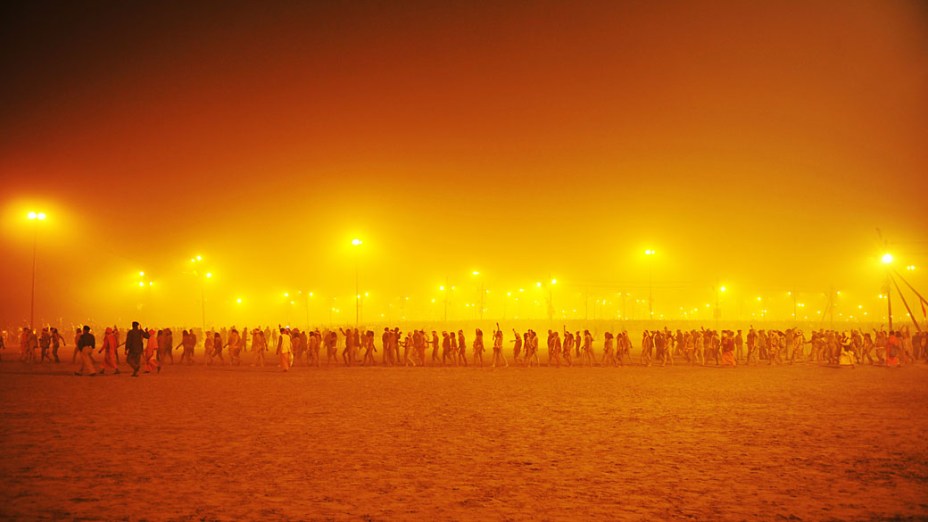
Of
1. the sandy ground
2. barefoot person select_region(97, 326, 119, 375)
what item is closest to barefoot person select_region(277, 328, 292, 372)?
barefoot person select_region(97, 326, 119, 375)

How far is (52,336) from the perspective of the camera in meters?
34.4

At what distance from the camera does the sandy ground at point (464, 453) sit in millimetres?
8148

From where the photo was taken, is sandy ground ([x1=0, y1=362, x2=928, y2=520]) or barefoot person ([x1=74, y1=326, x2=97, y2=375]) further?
barefoot person ([x1=74, y1=326, x2=97, y2=375])

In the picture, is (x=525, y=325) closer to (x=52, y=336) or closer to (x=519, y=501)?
(x=52, y=336)

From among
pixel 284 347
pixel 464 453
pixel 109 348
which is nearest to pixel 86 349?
pixel 109 348

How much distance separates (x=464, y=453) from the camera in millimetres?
11234

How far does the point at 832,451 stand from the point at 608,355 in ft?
83.8

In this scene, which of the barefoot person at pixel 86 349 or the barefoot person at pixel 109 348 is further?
the barefoot person at pixel 109 348

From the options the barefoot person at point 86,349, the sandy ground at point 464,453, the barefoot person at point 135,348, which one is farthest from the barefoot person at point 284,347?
the barefoot person at point 86,349

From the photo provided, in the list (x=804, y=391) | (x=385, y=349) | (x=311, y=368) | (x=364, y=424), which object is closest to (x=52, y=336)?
(x=311, y=368)

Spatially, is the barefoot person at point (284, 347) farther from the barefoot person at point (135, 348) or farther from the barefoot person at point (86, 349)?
the barefoot person at point (86, 349)

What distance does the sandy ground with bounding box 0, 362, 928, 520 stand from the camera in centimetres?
815

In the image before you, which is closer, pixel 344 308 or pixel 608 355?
pixel 608 355

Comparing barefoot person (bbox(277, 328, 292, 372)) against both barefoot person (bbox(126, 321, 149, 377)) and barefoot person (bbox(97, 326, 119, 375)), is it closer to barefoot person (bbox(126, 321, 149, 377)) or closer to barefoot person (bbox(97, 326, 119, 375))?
barefoot person (bbox(126, 321, 149, 377))
